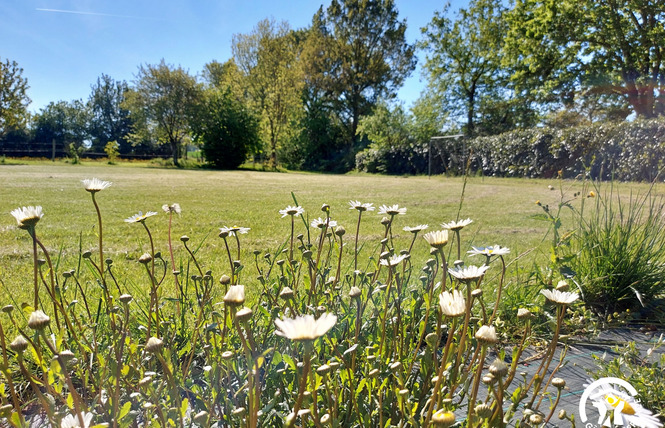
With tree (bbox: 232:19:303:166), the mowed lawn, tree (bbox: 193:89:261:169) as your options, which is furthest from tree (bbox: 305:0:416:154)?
the mowed lawn

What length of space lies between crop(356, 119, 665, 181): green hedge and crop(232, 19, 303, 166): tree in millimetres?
11503

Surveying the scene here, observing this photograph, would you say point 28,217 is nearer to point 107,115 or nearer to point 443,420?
point 443,420

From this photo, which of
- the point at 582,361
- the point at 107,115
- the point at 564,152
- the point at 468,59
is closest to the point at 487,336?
the point at 582,361

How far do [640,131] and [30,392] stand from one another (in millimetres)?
13065

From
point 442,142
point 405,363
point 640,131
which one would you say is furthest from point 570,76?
point 405,363

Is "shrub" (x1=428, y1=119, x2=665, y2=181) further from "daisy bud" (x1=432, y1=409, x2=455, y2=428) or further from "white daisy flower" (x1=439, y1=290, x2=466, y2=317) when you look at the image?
"daisy bud" (x1=432, y1=409, x2=455, y2=428)

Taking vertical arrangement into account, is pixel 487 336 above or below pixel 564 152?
below

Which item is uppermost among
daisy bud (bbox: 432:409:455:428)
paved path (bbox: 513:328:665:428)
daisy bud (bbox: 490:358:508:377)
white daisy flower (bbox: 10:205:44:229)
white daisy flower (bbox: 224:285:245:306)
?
white daisy flower (bbox: 10:205:44:229)

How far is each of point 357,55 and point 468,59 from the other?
23.9 feet

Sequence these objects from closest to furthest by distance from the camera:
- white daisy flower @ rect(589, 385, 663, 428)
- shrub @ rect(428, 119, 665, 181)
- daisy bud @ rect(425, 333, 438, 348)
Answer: white daisy flower @ rect(589, 385, 663, 428) → daisy bud @ rect(425, 333, 438, 348) → shrub @ rect(428, 119, 665, 181)

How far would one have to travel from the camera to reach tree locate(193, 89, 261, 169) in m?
25.0

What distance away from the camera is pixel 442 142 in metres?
18.2

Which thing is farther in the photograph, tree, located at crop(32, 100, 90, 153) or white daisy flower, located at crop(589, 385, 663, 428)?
tree, located at crop(32, 100, 90, 153)

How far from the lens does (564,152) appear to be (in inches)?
502
